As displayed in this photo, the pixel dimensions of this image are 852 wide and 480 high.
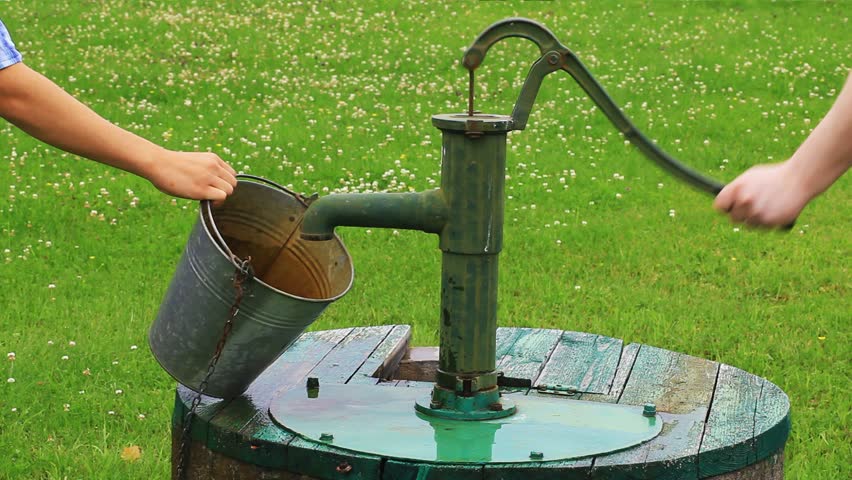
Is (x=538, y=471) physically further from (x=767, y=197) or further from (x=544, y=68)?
(x=544, y=68)

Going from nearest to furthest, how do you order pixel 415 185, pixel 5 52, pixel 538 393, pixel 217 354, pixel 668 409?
pixel 5 52, pixel 217 354, pixel 668 409, pixel 538 393, pixel 415 185

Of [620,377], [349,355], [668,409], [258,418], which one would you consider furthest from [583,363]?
[258,418]

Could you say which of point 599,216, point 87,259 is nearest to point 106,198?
point 87,259

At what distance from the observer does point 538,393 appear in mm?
3232

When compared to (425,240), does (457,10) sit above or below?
above

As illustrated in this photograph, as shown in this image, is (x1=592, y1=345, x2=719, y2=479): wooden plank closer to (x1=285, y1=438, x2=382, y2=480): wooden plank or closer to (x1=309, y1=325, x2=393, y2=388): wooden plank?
(x1=285, y1=438, x2=382, y2=480): wooden plank

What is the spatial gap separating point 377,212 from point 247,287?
37cm

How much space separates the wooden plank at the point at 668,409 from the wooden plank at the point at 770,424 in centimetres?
13

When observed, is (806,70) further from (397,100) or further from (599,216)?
(599,216)

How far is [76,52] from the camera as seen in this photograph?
11516 mm

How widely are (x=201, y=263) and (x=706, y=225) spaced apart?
4.73m

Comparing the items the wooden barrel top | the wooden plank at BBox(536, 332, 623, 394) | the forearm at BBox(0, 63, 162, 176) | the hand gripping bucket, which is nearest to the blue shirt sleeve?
the forearm at BBox(0, 63, 162, 176)

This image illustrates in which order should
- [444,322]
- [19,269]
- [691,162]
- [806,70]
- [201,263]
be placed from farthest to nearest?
1. [806,70]
2. [691,162]
3. [19,269]
4. [444,322]
5. [201,263]

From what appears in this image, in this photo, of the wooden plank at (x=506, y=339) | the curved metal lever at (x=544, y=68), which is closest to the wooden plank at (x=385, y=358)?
the wooden plank at (x=506, y=339)
